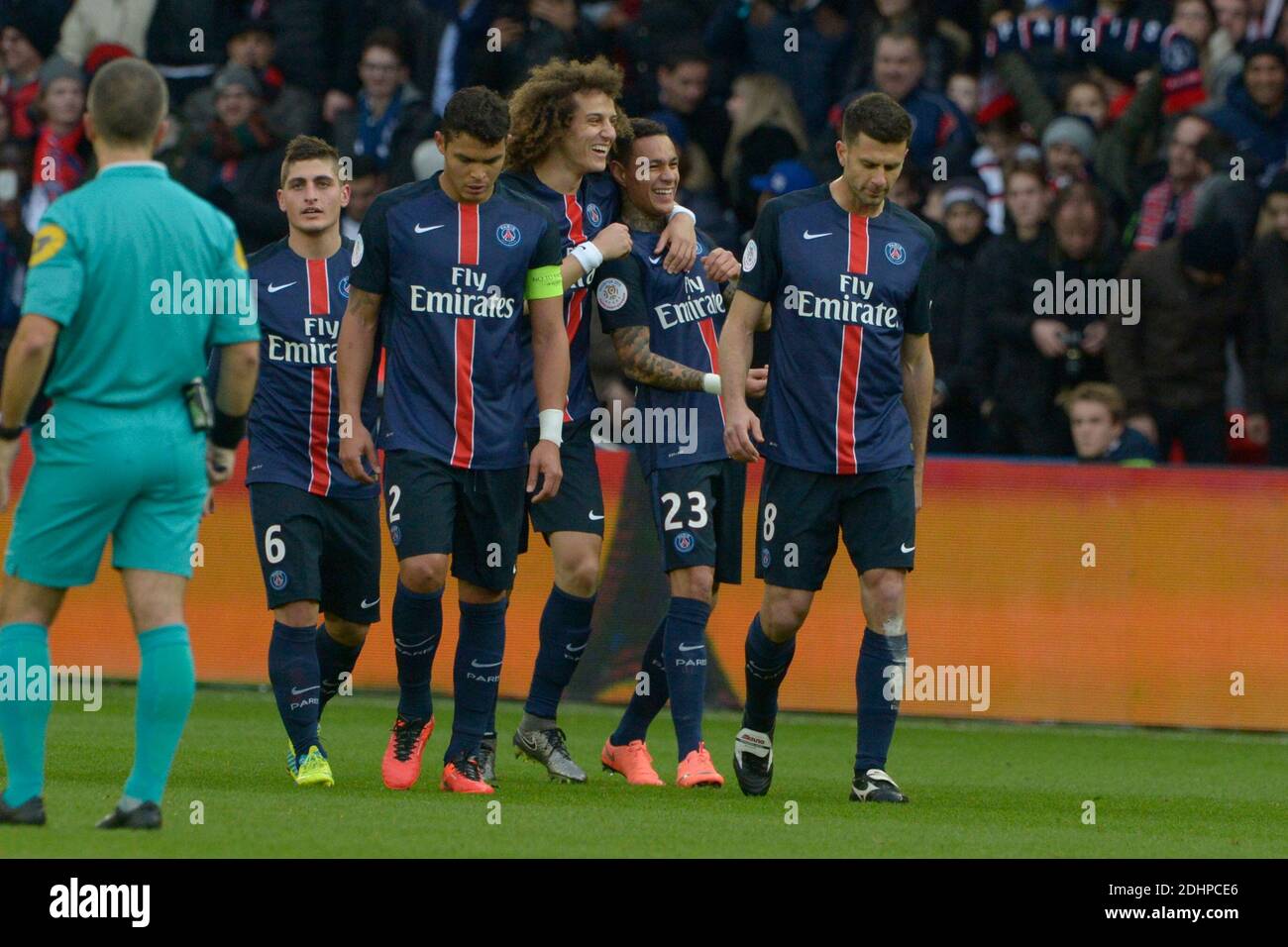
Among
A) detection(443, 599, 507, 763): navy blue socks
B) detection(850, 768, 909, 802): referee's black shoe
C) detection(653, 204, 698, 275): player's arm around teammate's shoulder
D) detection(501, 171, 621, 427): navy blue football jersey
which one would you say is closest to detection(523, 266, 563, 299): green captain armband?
detection(501, 171, 621, 427): navy blue football jersey

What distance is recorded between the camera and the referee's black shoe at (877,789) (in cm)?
877

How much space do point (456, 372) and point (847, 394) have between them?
150 centimetres

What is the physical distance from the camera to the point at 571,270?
9148mm

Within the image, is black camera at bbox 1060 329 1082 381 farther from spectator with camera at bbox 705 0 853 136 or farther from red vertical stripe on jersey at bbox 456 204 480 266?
red vertical stripe on jersey at bbox 456 204 480 266

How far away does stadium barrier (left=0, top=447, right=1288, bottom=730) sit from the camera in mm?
12312

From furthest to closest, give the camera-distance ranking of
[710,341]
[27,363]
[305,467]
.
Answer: [710,341] → [305,467] → [27,363]

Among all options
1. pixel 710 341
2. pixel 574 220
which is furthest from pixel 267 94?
pixel 710 341

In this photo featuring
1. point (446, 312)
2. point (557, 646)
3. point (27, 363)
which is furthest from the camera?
point (557, 646)

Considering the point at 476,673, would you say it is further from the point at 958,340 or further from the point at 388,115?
the point at 388,115

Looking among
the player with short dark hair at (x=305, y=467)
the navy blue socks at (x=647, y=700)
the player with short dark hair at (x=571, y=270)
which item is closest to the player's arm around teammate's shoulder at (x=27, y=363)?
the player with short dark hair at (x=305, y=467)

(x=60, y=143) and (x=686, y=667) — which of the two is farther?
(x=60, y=143)

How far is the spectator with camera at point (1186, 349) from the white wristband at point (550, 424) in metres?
5.53
